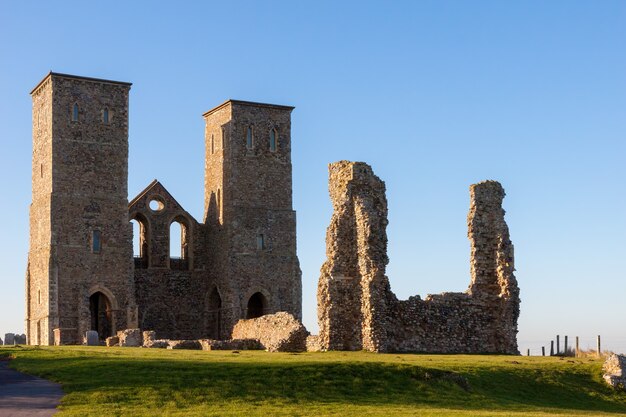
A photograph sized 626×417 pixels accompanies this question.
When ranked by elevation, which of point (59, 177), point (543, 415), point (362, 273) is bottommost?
point (543, 415)

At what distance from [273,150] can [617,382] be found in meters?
33.5

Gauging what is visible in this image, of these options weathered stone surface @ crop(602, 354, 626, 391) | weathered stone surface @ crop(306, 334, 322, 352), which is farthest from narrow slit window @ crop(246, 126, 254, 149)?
weathered stone surface @ crop(602, 354, 626, 391)

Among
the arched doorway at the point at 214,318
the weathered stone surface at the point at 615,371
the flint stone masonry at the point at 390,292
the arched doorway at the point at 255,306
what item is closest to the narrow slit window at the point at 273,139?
the arched doorway at the point at 255,306

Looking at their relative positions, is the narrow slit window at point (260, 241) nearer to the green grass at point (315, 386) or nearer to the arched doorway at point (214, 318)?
the arched doorway at point (214, 318)

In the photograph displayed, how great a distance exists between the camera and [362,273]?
44.1 m

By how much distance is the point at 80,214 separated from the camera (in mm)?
60938

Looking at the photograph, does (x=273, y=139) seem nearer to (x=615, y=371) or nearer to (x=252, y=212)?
(x=252, y=212)

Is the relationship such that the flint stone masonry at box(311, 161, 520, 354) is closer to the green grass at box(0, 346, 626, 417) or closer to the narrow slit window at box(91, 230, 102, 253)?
the green grass at box(0, 346, 626, 417)

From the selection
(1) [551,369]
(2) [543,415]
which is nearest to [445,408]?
(2) [543,415]

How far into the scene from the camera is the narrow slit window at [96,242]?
6116 cm

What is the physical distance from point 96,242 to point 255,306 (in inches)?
409

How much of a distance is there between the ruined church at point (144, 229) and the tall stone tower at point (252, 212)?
6cm

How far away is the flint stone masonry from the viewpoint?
144ft

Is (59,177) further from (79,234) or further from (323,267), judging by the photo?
(323,267)
